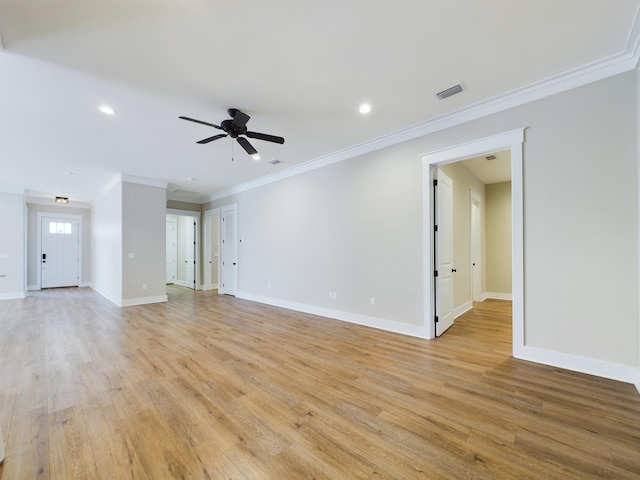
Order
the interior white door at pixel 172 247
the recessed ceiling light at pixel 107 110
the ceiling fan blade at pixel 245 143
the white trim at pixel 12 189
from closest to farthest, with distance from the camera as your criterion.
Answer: the recessed ceiling light at pixel 107 110 → the ceiling fan blade at pixel 245 143 → the white trim at pixel 12 189 → the interior white door at pixel 172 247

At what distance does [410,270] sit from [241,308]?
12.0 ft

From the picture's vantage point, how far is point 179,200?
27.3 ft

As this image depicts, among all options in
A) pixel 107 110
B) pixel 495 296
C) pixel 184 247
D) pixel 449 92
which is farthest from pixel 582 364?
pixel 184 247

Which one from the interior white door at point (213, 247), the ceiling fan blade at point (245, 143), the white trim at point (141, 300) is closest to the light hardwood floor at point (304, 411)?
the white trim at point (141, 300)

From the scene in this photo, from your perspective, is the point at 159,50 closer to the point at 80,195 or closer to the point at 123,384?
the point at 123,384

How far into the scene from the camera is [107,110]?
3.20 m

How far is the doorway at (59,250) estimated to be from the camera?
8.65 metres

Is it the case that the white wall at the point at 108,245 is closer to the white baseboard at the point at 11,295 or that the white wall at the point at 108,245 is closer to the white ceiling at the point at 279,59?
the white baseboard at the point at 11,295

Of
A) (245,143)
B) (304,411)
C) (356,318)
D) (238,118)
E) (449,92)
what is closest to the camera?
(304,411)

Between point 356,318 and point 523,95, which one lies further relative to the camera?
point 356,318

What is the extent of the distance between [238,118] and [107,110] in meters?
1.61

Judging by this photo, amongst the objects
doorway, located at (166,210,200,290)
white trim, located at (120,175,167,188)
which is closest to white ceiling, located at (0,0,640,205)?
white trim, located at (120,175,167,188)

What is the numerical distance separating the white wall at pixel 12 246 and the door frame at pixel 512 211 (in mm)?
10019

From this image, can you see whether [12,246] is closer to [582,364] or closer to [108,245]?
[108,245]
